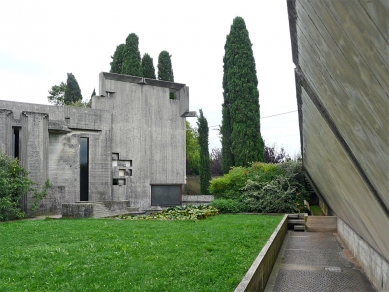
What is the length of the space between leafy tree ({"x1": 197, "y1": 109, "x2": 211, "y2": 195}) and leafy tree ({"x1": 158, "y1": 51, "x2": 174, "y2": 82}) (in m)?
5.32

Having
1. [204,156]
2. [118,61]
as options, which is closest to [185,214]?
[204,156]

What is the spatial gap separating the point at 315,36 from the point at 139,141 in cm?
2531

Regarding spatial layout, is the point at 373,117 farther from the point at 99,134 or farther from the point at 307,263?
the point at 99,134

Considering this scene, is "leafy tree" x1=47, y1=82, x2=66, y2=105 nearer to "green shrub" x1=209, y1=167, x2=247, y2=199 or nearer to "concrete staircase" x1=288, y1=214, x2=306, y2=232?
"green shrub" x1=209, y1=167, x2=247, y2=199

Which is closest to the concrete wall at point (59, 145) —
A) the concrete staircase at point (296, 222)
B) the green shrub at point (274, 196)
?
the green shrub at point (274, 196)

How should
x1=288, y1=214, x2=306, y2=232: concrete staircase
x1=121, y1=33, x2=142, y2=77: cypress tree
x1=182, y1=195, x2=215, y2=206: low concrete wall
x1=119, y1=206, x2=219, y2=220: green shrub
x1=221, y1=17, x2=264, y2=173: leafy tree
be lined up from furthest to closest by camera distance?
x1=121, y1=33, x2=142, y2=77: cypress tree, x1=221, y1=17, x2=264, y2=173: leafy tree, x1=182, y1=195, x2=215, y2=206: low concrete wall, x1=119, y1=206, x2=219, y2=220: green shrub, x1=288, y1=214, x2=306, y2=232: concrete staircase

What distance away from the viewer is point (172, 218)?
2108cm

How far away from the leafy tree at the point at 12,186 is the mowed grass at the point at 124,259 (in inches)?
197

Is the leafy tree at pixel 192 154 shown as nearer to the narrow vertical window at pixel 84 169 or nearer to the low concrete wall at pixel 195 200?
the low concrete wall at pixel 195 200

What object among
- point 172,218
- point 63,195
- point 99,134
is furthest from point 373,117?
point 99,134

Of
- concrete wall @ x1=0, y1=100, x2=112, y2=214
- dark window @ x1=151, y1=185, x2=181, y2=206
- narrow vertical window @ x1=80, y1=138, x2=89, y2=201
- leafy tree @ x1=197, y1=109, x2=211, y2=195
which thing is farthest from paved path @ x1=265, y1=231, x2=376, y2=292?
leafy tree @ x1=197, y1=109, x2=211, y2=195

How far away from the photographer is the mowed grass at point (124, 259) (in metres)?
7.14

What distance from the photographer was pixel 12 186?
19.2m

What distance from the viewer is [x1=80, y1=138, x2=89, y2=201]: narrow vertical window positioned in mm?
25578
